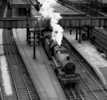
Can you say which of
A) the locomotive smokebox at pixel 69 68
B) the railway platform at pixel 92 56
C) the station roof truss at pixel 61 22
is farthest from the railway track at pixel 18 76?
the railway platform at pixel 92 56

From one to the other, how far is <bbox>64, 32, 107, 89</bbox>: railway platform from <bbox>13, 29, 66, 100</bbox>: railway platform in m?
5.20

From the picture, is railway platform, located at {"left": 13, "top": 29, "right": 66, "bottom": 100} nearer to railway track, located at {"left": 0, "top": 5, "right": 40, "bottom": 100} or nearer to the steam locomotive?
railway track, located at {"left": 0, "top": 5, "right": 40, "bottom": 100}

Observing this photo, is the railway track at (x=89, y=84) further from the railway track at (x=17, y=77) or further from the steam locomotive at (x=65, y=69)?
the railway track at (x=17, y=77)

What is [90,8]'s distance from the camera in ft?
214

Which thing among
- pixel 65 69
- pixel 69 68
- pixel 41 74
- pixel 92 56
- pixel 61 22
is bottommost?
pixel 41 74

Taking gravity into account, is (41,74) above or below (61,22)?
below

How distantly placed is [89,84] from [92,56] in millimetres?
7667

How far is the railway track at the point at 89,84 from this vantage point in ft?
78.4

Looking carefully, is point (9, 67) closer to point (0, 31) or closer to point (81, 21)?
point (81, 21)

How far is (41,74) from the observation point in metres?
27.6

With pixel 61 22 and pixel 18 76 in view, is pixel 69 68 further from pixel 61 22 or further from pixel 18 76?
pixel 61 22

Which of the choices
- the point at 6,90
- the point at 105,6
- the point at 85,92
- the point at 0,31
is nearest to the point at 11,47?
the point at 0,31

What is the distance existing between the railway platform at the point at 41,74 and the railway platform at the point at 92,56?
5.20 meters

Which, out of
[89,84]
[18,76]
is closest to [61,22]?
Answer: [18,76]
